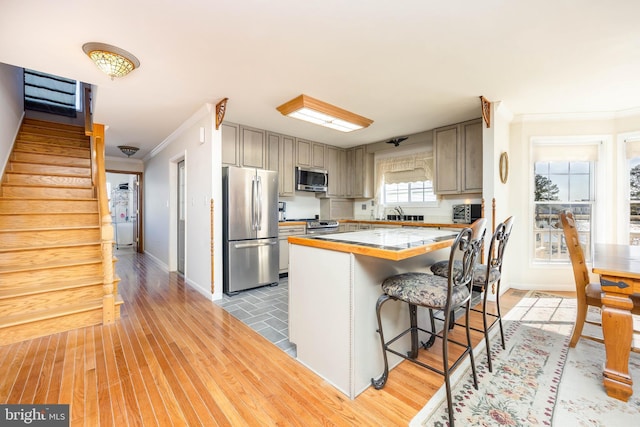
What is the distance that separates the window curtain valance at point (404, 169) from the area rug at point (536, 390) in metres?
2.92

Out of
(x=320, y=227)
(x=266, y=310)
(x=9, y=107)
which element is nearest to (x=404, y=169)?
(x=320, y=227)

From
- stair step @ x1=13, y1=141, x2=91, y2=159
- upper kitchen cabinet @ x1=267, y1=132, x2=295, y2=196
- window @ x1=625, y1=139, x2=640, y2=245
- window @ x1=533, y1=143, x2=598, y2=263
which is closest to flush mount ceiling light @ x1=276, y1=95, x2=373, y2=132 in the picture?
upper kitchen cabinet @ x1=267, y1=132, x2=295, y2=196

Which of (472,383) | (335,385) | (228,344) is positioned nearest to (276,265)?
(228,344)

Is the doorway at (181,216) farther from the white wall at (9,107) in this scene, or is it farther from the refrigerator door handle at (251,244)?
the white wall at (9,107)

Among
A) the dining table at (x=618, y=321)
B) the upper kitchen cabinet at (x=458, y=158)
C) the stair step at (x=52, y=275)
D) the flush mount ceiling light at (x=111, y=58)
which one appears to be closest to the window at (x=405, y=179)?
the upper kitchen cabinet at (x=458, y=158)

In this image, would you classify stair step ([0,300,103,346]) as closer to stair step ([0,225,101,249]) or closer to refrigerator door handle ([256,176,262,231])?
stair step ([0,225,101,249])

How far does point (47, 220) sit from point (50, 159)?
1.46m

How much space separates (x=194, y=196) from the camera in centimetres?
389

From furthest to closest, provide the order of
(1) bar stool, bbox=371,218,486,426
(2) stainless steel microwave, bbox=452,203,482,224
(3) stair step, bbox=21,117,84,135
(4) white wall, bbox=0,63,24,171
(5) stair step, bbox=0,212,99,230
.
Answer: (3) stair step, bbox=21,117,84,135 → (2) stainless steel microwave, bbox=452,203,482,224 → (4) white wall, bbox=0,63,24,171 → (5) stair step, bbox=0,212,99,230 → (1) bar stool, bbox=371,218,486,426

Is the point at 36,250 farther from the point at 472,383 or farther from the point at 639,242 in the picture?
the point at 639,242

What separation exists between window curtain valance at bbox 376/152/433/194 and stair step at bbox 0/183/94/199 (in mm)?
4769

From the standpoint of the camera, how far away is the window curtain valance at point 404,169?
4.72 m

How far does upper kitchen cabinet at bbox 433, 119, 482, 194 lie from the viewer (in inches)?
151

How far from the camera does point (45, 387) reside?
1.71 metres
